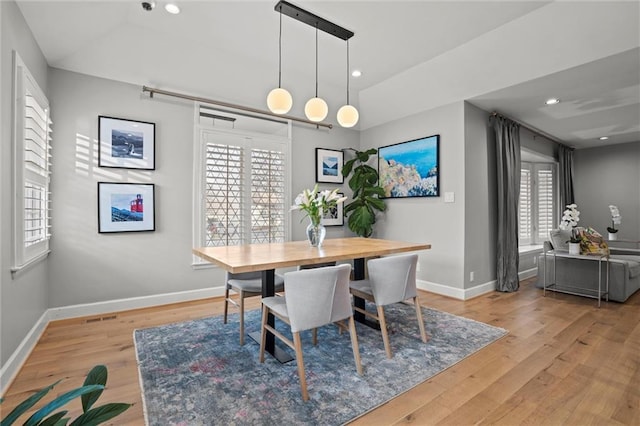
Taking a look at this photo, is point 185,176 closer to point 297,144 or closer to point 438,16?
point 297,144

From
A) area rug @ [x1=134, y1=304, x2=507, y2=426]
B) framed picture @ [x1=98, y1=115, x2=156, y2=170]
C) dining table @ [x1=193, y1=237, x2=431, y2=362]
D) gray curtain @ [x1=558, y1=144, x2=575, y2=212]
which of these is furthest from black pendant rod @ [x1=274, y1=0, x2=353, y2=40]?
gray curtain @ [x1=558, y1=144, x2=575, y2=212]

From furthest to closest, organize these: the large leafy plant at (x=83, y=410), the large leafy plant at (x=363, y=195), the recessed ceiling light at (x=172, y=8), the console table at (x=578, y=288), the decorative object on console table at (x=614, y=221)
→ the decorative object on console table at (x=614, y=221), the large leafy plant at (x=363, y=195), the console table at (x=578, y=288), the recessed ceiling light at (x=172, y=8), the large leafy plant at (x=83, y=410)

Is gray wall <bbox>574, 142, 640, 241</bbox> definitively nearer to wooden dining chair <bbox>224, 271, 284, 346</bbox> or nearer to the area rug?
→ the area rug

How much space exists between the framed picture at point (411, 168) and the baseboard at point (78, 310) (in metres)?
2.94

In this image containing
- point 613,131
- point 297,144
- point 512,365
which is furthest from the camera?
point 613,131

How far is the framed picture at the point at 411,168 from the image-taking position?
14.5ft

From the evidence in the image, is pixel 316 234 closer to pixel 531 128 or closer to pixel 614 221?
pixel 531 128

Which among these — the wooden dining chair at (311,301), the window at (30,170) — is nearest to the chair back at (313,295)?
the wooden dining chair at (311,301)

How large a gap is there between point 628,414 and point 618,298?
2.76 meters

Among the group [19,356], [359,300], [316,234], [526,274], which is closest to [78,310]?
[19,356]

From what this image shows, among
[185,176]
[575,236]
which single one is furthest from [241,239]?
[575,236]

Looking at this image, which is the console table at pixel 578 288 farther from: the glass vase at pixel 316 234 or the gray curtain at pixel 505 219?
the glass vase at pixel 316 234

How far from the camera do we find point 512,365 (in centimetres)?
236

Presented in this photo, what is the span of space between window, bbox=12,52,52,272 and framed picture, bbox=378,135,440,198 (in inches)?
164
